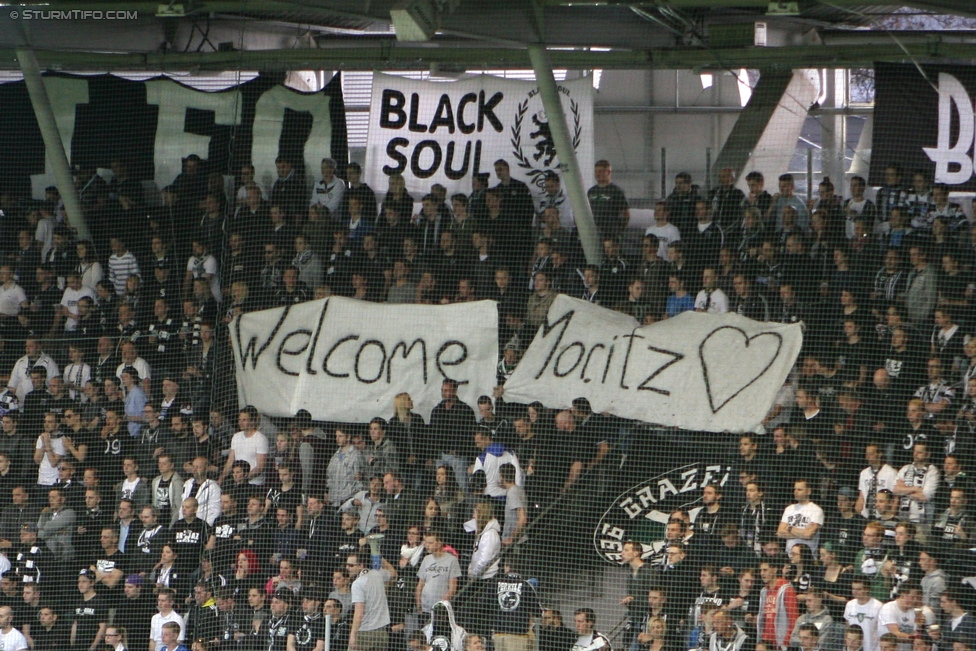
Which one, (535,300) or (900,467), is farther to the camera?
(535,300)

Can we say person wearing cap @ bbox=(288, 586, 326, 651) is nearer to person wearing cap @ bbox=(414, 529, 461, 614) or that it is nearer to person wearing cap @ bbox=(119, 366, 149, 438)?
person wearing cap @ bbox=(414, 529, 461, 614)

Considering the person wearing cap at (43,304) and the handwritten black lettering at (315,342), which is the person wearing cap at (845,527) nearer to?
the handwritten black lettering at (315,342)

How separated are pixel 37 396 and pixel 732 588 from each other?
5.94 meters

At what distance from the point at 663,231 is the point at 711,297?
842 millimetres

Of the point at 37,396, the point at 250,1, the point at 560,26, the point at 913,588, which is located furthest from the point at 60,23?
the point at 913,588

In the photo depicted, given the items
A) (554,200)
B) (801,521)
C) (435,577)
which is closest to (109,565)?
(435,577)

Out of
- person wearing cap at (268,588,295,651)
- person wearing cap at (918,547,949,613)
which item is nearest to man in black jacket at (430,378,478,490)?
person wearing cap at (268,588,295,651)

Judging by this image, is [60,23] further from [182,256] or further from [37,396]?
[37,396]

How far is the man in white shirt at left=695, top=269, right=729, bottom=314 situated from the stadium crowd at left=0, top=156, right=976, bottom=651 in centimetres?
5

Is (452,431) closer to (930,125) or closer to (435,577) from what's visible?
(435,577)

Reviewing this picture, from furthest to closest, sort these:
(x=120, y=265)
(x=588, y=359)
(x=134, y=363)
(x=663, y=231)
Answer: (x=120, y=265)
(x=134, y=363)
(x=663, y=231)
(x=588, y=359)

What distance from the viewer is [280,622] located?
945cm

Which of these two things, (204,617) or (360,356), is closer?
(204,617)

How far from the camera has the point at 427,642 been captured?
9156 mm
